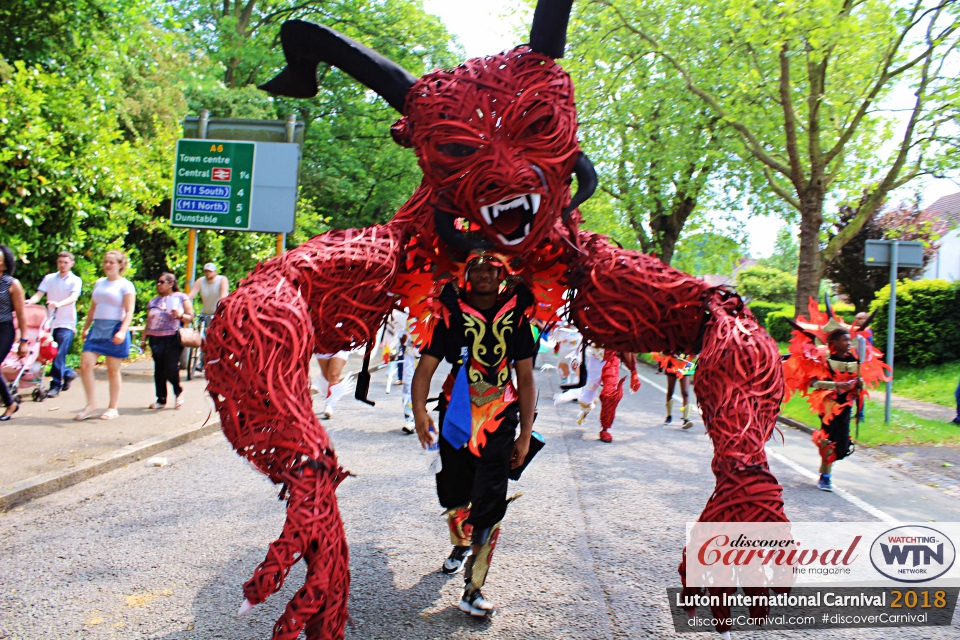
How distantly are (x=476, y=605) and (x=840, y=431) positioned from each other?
4.55m

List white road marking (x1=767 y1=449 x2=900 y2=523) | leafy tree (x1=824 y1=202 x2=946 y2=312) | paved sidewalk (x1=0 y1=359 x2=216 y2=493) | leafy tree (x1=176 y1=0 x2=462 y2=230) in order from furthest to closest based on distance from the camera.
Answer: leafy tree (x1=176 y1=0 x2=462 y2=230), leafy tree (x1=824 y1=202 x2=946 y2=312), paved sidewalk (x1=0 y1=359 x2=216 y2=493), white road marking (x1=767 y1=449 x2=900 y2=523)

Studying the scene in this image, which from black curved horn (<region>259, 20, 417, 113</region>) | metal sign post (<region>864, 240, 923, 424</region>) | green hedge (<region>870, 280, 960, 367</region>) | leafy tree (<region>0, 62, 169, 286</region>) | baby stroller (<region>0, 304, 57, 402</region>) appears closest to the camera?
black curved horn (<region>259, 20, 417, 113</region>)

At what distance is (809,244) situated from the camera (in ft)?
40.4

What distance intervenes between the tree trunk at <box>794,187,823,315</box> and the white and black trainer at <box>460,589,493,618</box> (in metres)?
10.3

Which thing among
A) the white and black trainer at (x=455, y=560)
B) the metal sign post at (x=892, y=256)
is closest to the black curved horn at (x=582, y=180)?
the white and black trainer at (x=455, y=560)

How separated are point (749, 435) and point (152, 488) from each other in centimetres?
474

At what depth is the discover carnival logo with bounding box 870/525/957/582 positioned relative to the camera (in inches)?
167

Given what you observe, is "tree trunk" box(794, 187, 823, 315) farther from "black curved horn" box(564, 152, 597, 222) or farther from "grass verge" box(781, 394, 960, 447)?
"black curved horn" box(564, 152, 597, 222)

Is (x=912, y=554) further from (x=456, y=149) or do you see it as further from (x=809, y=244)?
(x=809, y=244)

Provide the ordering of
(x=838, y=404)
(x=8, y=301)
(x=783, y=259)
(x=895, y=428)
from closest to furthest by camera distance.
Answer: (x=838, y=404)
(x=8, y=301)
(x=895, y=428)
(x=783, y=259)

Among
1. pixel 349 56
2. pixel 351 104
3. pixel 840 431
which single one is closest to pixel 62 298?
pixel 349 56

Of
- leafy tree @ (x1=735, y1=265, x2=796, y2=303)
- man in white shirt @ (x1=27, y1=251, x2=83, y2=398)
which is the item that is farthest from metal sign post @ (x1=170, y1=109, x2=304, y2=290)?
leafy tree @ (x1=735, y1=265, x2=796, y2=303)

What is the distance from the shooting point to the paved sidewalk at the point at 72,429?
5.82 meters

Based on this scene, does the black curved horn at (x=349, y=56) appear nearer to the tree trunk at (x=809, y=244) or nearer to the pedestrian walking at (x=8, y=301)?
the pedestrian walking at (x=8, y=301)
